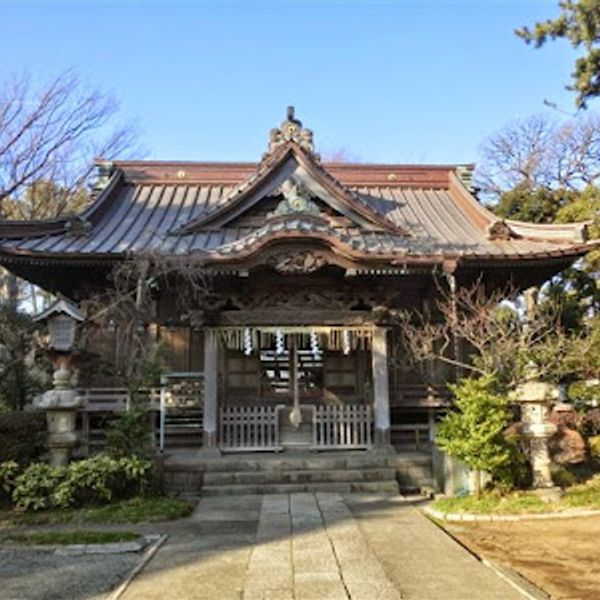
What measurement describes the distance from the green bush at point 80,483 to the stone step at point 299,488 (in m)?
1.49

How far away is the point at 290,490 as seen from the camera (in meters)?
10.4

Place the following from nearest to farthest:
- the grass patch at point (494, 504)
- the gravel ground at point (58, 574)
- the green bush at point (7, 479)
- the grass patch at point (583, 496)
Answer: the gravel ground at point (58, 574) < the grass patch at point (494, 504) < the grass patch at point (583, 496) < the green bush at point (7, 479)

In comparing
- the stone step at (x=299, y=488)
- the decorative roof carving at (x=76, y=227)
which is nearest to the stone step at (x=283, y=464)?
the stone step at (x=299, y=488)

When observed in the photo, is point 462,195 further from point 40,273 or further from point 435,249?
point 40,273

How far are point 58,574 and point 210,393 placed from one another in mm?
6206

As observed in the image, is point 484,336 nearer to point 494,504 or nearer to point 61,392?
point 494,504

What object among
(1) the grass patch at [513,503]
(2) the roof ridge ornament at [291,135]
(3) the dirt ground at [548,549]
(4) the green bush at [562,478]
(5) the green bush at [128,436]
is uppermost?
(2) the roof ridge ornament at [291,135]

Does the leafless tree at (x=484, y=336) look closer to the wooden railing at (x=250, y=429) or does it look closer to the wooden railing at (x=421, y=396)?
the wooden railing at (x=421, y=396)

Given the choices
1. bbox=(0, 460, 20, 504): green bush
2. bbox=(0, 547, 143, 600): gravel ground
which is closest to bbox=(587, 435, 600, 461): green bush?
bbox=(0, 547, 143, 600): gravel ground

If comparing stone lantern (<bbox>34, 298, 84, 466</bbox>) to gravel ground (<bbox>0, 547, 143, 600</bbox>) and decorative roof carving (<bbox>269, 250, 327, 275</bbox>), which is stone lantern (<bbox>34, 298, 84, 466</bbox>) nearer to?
gravel ground (<bbox>0, 547, 143, 600</bbox>)

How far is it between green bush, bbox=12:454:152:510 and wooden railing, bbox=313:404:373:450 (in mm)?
4058

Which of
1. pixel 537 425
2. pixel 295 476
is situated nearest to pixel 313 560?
pixel 295 476

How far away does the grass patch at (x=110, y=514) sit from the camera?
8414mm

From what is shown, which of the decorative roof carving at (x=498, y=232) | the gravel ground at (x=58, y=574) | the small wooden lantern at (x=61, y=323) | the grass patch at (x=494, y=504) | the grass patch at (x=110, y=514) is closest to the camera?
the gravel ground at (x=58, y=574)
